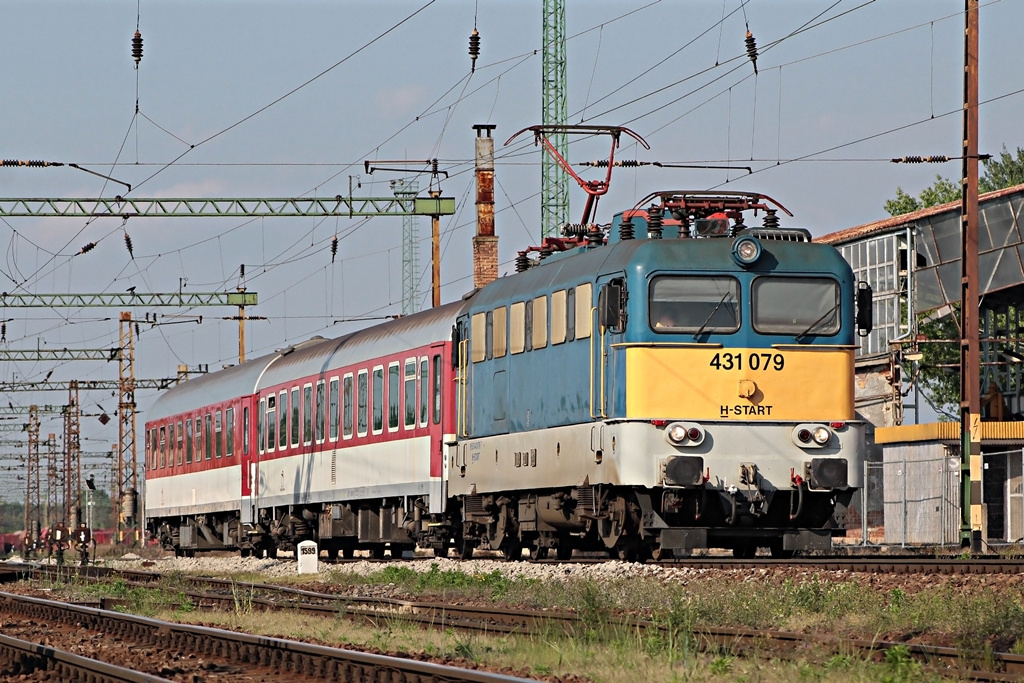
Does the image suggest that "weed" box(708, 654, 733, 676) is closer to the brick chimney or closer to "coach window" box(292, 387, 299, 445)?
"coach window" box(292, 387, 299, 445)

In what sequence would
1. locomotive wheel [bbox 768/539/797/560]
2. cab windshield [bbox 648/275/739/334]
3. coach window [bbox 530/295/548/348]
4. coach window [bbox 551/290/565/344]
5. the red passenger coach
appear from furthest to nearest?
the red passenger coach, coach window [bbox 530/295/548/348], coach window [bbox 551/290/565/344], locomotive wheel [bbox 768/539/797/560], cab windshield [bbox 648/275/739/334]

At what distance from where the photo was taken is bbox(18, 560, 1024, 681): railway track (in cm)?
1020

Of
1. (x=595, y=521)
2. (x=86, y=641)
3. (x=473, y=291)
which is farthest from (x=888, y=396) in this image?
(x=86, y=641)

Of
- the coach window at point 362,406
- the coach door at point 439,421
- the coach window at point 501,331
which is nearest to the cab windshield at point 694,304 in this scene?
the coach window at point 501,331

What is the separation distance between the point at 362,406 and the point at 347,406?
0.82m

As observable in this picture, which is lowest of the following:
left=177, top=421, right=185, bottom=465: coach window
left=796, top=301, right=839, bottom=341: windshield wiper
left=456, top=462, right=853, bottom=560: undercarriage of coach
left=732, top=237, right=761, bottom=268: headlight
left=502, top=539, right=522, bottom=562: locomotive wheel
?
left=502, top=539, right=522, bottom=562: locomotive wheel

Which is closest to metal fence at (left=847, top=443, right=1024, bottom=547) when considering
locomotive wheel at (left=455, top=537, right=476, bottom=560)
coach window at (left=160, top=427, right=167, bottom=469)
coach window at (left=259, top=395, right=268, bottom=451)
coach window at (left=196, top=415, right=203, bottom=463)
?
locomotive wheel at (left=455, top=537, right=476, bottom=560)

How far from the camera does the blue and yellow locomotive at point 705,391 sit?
17.8 m

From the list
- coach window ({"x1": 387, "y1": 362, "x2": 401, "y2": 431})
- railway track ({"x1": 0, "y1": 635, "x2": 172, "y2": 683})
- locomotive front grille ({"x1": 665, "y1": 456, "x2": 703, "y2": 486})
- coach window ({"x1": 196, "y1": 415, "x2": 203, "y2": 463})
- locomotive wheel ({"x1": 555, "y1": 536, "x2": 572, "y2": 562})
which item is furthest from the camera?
coach window ({"x1": 196, "y1": 415, "x2": 203, "y2": 463})

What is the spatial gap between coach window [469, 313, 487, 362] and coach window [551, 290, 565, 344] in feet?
8.06

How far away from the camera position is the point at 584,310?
18.9 meters

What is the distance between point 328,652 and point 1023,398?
36476mm

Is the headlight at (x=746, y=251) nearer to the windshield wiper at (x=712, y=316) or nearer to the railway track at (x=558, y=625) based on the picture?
the windshield wiper at (x=712, y=316)

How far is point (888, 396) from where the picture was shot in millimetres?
44500
